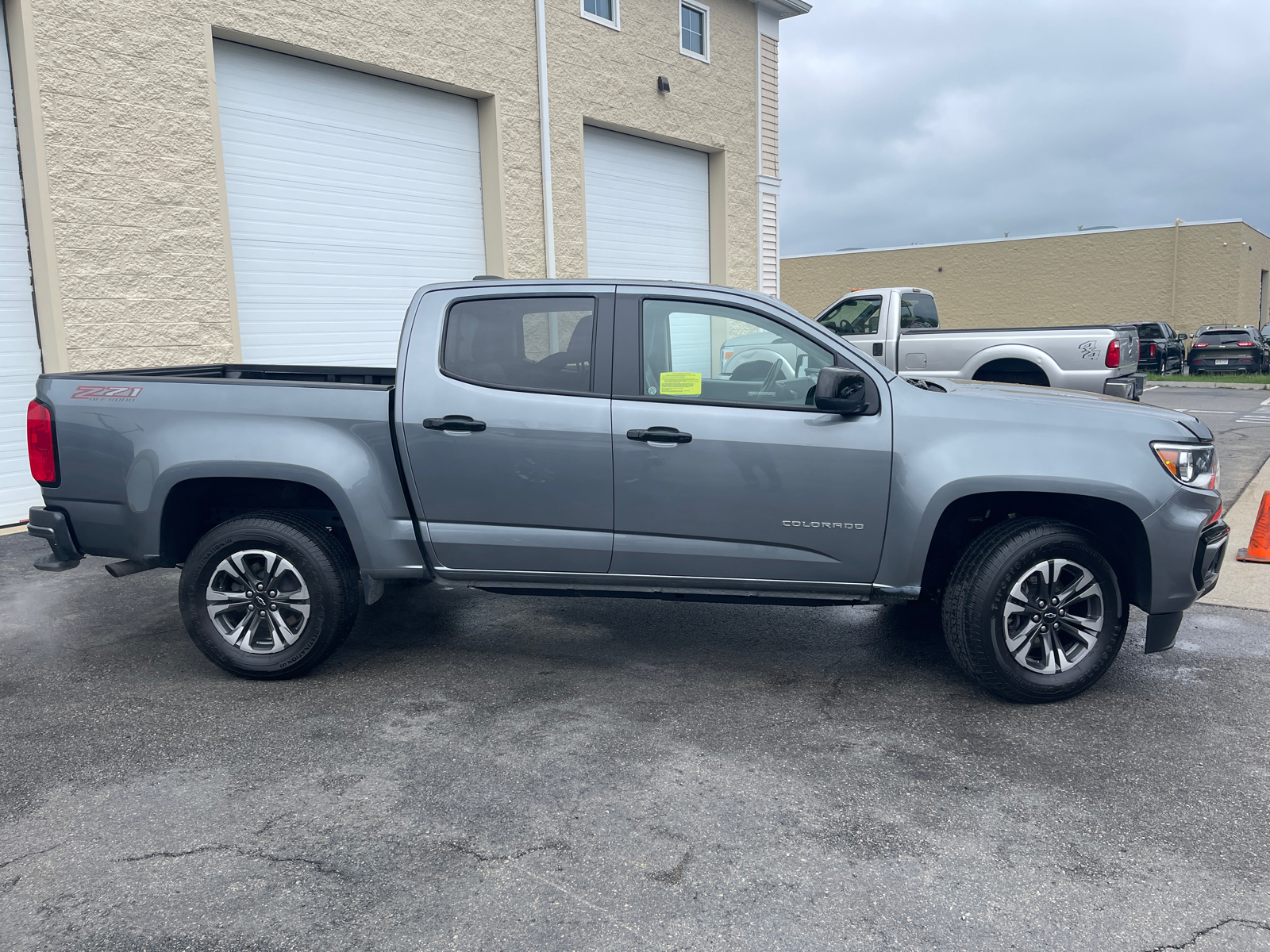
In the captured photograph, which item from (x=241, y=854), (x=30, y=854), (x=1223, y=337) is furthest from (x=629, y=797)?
(x=1223, y=337)

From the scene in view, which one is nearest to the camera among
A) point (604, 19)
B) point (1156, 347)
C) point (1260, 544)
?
point (1260, 544)

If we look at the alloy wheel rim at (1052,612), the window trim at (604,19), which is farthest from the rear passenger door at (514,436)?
the window trim at (604,19)

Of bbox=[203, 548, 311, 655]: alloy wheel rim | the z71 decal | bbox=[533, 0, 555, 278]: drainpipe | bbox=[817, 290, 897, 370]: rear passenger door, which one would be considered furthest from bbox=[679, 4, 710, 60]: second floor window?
bbox=[203, 548, 311, 655]: alloy wheel rim

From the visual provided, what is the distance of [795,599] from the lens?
14.6 ft

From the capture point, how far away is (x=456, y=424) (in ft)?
14.6

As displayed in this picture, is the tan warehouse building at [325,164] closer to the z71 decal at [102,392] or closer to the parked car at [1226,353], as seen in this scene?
the z71 decal at [102,392]

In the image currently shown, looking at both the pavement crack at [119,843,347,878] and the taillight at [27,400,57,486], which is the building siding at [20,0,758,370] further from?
the pavement crack at [119,843,347,878]

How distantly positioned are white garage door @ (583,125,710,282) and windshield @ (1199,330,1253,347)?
744 inches

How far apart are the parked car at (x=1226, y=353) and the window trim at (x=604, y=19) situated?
2171 cm

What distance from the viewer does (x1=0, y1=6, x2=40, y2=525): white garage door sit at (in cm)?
816

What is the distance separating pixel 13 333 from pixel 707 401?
706 centimetres

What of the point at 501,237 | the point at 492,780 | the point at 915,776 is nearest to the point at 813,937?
the point at 915,776

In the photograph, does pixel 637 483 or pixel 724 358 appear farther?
pixel 724 358

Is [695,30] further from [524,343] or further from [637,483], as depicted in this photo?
[637,483]
